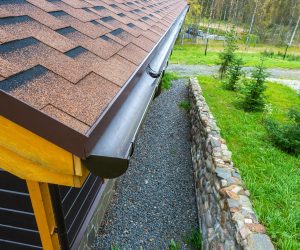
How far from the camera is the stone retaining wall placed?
294 centimetres

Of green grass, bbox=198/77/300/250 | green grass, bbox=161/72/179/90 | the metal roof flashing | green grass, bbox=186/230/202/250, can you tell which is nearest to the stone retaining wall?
green grass, bbox=186/230/202/250

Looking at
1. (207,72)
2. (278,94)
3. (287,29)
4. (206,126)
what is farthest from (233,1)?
(206,126)

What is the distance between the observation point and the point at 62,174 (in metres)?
1.32

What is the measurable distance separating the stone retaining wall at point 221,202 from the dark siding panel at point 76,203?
1762 mm

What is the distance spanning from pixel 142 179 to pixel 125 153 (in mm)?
4423

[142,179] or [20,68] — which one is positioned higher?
[20,68]

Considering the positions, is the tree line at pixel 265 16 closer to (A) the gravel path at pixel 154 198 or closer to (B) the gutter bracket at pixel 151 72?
(A) the gravel path at pixel 154 198

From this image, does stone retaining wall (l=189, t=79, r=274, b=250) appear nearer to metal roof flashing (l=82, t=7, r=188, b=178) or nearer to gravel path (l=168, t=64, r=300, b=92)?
metal roof flashing (l=82, t=7, r=188, b=178)

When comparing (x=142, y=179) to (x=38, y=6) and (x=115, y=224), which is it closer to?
(x=115, y=224)

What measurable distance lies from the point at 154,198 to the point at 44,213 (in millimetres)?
3267

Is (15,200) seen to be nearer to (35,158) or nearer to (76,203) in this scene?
(76,203)

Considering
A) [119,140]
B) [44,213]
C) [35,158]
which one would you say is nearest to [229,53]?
[44,213]

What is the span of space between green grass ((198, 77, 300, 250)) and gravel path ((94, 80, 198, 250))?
1.24 metres

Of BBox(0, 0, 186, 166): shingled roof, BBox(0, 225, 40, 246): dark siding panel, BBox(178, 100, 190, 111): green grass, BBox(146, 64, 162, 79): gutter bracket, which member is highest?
BBox(0, 0, 186, 166): shingled roof
